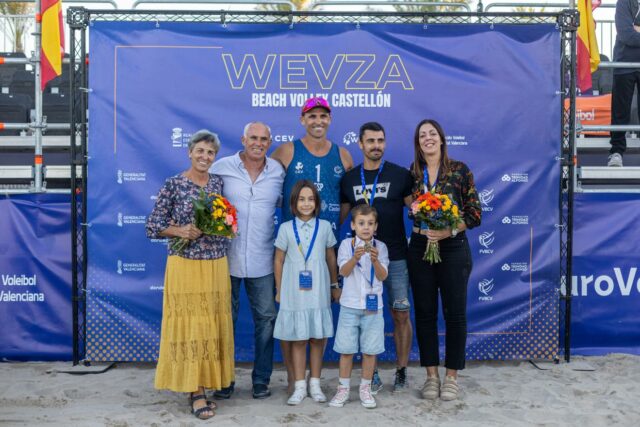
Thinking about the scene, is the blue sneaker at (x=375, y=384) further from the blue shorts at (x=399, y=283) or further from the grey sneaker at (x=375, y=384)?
the blue shorts at (x=399, y=283)

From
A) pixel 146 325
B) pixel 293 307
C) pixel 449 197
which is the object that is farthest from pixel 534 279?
pixel 146 325

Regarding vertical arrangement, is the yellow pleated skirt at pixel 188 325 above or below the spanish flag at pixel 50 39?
below

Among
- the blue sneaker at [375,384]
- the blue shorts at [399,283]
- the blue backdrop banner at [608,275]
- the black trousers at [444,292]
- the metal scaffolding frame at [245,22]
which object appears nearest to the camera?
the black trousers at [444,292]

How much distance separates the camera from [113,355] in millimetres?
5270

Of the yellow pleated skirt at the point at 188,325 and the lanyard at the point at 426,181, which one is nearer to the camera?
the yellow pleated skirt at the point at 188,325

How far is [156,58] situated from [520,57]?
3101 millimetres

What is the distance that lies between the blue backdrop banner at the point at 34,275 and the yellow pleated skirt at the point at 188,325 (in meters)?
1.91

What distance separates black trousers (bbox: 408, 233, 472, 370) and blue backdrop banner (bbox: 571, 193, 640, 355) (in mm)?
1819

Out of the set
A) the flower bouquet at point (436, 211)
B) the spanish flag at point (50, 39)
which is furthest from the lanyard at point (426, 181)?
the spanish flag at point (50, 39)

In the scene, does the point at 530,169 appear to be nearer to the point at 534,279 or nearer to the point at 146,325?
the point at 534,279

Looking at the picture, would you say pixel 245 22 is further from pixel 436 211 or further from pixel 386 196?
pixel 436 211

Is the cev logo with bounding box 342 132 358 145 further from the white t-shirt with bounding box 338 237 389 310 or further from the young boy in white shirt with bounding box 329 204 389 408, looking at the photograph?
the white t-shirt with bounding box 338 237 389 310

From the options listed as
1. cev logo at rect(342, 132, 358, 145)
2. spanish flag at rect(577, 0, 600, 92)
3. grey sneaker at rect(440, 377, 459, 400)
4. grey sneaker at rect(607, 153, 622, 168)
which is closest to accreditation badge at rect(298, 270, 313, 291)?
grey sneaker at rect(440, 377, 459, 400)

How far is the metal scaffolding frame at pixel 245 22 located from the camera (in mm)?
5207
